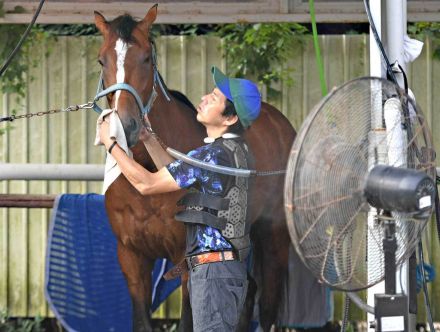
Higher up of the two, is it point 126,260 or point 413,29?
point 413,29

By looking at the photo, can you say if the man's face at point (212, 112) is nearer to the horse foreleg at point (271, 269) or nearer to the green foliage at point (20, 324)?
the horse foreleg at point (271, 269)

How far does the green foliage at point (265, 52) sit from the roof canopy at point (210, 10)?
4.81ft

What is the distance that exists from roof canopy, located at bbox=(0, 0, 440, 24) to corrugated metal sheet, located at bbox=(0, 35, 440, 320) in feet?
5.30

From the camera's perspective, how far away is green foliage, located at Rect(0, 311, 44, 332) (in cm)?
793

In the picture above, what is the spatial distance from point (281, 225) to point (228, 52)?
6.27ft

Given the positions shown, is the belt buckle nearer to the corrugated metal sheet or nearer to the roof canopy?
the roof canopy

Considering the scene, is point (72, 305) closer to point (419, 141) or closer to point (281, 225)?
point (281, 225)

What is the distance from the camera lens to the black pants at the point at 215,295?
4754 mm

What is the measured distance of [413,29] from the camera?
7914 millimetres

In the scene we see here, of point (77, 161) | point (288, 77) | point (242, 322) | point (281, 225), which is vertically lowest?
point (242, 322)

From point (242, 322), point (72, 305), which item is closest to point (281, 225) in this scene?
point (242, 322)

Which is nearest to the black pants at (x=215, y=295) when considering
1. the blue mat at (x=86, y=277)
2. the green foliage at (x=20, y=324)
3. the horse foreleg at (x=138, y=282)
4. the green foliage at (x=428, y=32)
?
the horse foreleg at (x=138, y=282)

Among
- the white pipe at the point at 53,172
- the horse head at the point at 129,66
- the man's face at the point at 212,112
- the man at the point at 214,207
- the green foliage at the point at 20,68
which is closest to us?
the man at the point at 214,207

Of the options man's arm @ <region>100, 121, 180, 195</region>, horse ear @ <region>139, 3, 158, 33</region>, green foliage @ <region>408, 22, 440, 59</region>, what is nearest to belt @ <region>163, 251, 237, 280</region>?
man's arm @ <region>100, 121, 180, 195</region>
